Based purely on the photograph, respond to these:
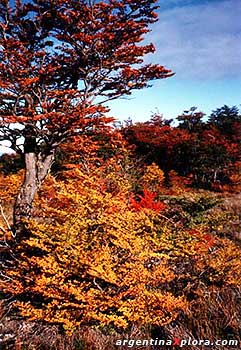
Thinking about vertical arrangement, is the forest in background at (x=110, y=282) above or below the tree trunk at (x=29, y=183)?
below

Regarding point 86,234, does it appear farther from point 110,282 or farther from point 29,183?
point 29,183

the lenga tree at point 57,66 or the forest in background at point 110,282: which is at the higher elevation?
the lenga tree at point 57,66

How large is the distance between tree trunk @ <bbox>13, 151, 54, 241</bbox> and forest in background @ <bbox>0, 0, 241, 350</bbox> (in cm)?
2

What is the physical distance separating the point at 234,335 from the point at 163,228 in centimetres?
208

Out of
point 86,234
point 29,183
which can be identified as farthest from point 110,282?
point 29,183

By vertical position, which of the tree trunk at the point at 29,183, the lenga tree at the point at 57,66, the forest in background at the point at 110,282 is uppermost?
the lenga tree at the point at 57,66

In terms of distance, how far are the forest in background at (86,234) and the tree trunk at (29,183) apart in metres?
0.02

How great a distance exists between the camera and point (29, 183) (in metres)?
7.61

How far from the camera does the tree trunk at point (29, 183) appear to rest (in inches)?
282

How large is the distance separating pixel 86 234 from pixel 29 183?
9.05ft

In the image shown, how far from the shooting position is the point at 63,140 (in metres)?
8.05

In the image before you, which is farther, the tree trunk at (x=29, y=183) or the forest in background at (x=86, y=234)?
the tree trunk at (x=29, y=183)

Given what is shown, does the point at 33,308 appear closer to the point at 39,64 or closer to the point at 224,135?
the point at 39,64

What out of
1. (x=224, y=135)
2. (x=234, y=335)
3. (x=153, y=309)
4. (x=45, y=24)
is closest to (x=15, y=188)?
(x=45, y=24)
